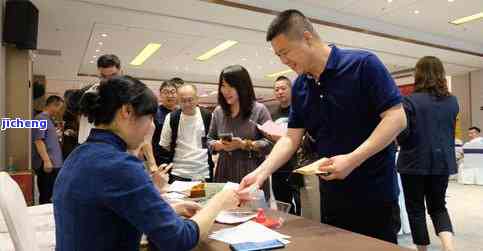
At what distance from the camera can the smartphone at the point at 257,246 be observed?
3.42ft

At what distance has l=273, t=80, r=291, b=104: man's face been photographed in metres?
3.10

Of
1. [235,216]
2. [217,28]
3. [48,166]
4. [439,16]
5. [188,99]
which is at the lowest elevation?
[48,166]

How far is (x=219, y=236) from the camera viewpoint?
3.88 ft

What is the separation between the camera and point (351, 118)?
142cm

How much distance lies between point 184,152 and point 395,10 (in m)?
5.48

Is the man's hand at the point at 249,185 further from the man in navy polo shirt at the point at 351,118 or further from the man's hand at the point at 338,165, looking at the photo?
the man's hand at the point at 338,165

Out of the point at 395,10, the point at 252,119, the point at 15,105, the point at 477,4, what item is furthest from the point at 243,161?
the point at 477,4

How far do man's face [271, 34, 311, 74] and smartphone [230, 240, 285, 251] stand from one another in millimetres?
696

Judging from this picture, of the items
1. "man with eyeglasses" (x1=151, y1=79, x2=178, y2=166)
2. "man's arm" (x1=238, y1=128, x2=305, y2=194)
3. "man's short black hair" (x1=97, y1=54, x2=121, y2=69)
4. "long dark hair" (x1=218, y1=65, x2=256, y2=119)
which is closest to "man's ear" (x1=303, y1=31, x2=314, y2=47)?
"man's arm" (x1=238, y1=128, x2=305, y2=194)

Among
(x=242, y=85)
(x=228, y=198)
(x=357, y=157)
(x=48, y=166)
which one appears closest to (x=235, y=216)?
(x=228, y=198)

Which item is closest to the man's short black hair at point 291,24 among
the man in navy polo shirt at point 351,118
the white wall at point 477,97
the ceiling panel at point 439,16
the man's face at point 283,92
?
the man in navy polo shirt at point 351,118

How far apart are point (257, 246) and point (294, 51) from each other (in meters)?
0.74

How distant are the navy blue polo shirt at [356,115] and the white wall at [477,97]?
12110 millimetres

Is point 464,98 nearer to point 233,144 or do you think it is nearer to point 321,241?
point 233,144
